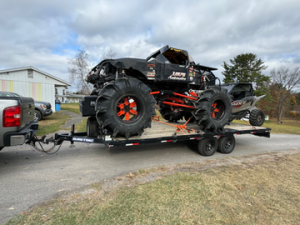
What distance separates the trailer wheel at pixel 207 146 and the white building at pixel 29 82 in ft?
52.3

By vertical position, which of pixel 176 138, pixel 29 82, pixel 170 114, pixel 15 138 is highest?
pixel 29 82

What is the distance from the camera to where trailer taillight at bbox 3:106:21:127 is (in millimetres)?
3404

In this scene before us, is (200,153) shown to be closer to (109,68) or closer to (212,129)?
(212,129)

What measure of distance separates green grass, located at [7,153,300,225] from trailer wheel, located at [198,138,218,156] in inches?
60.3

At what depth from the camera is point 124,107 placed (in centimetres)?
443

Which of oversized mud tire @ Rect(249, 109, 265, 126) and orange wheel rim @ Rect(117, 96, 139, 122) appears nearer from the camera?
orange wheel rim @ Rect(117, 96, 139, 122)

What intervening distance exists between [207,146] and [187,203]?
3.11m

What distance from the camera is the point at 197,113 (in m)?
5.34

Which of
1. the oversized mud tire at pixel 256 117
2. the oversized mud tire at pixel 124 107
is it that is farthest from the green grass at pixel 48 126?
the oversized mud tire at pixel 256 117

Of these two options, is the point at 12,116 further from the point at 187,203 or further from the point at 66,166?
the point at 187,203

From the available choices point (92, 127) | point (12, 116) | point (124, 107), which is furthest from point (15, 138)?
point (124, 107)

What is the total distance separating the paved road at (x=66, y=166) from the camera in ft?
10.4

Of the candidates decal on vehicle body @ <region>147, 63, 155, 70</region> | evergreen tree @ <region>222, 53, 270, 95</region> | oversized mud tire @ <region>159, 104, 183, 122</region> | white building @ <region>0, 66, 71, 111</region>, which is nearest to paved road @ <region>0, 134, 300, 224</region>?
oversized mud tire @ <region>159, 104, 183, 122</region>

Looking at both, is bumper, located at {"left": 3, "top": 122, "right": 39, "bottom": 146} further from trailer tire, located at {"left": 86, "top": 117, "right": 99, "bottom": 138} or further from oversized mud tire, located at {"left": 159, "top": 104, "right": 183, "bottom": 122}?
oversized mud tire, located at {"left": 159, "top": 104, "right": 183, "bottom": 122}
